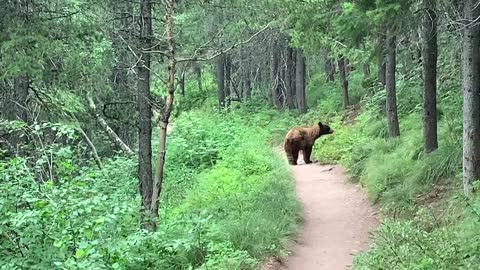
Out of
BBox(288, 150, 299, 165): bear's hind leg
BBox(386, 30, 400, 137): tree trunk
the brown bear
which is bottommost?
BBox(288, 150, 299, 165): bear's hind leg

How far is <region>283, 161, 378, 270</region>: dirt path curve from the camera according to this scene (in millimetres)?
8516

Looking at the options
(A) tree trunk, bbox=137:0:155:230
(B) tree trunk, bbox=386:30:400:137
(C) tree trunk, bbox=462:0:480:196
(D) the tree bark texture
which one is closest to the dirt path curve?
(B) tree trunk, bbox=386:30:400:137

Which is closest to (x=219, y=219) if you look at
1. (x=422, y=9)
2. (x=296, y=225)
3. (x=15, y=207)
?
(x=296, y=225)

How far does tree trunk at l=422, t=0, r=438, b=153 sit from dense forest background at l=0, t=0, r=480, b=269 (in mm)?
27

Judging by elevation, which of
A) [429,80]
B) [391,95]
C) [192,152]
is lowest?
[192,152]

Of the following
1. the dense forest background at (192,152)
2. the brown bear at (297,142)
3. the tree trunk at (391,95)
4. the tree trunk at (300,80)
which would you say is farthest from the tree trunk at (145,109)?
the tree trunk at (300,80)

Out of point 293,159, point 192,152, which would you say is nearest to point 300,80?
point 192,152

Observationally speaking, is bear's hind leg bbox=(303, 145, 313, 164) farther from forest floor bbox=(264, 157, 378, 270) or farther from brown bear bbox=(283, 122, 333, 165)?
forest floor bbox=(264, 157, 378, 270)

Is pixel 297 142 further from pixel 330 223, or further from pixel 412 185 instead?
pixel 330 223

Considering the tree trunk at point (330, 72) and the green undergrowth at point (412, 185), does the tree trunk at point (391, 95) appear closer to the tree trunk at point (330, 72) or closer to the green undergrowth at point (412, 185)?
the green undergrowth at point (412, 185)

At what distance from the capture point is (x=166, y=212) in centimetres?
1183

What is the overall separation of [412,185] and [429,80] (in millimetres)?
2092

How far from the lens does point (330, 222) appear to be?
10.8 metres

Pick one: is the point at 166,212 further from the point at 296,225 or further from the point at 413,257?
the point at 413,257
